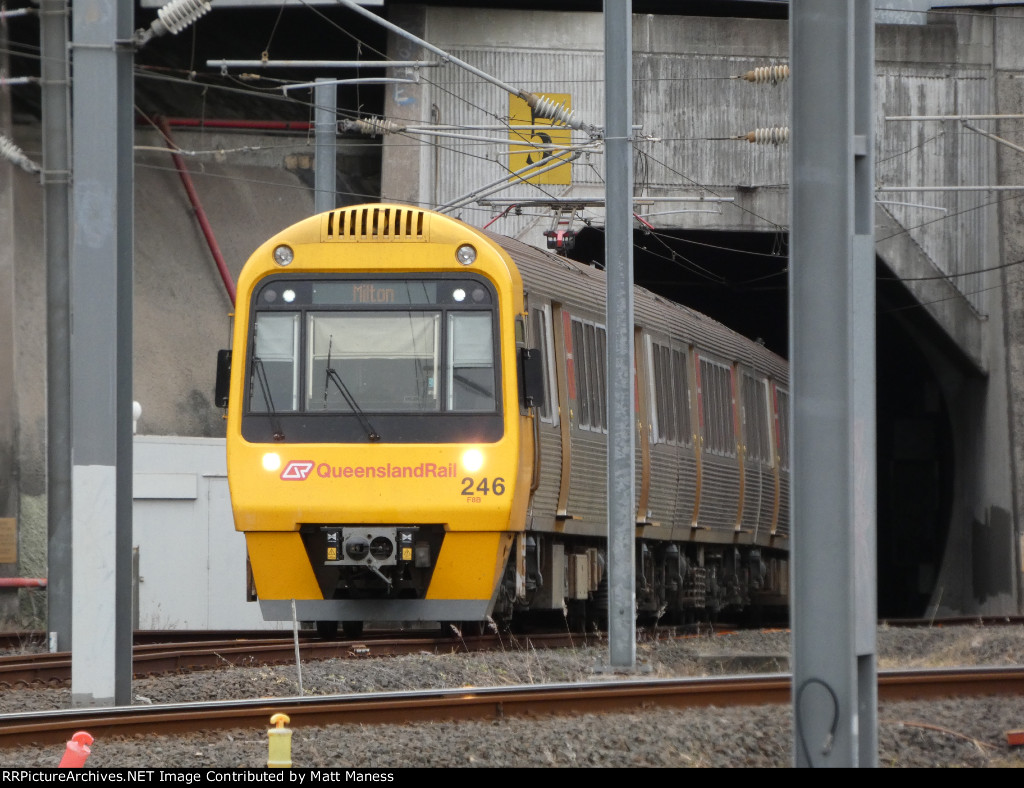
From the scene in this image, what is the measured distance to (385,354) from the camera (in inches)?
498

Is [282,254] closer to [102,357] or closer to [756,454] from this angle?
[102,357]

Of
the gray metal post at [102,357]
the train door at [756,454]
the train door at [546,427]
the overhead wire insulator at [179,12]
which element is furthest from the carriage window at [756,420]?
the overhead wire insulator at [179,12]

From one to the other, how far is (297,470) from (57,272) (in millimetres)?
5550

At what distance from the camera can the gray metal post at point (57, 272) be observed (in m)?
16.7

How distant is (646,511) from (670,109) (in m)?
10.7

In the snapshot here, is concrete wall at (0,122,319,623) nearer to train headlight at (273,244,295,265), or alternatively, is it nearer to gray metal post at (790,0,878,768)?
train headlight at (273,244,295,265)

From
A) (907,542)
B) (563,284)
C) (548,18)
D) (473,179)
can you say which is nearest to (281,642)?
(563,284)

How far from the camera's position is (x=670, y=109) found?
2517 centimetres

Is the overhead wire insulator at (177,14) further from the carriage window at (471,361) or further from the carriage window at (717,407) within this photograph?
the carriage window at (717,407)

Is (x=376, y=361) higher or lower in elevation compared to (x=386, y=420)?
higher

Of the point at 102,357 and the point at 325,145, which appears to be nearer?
the point at 102,357

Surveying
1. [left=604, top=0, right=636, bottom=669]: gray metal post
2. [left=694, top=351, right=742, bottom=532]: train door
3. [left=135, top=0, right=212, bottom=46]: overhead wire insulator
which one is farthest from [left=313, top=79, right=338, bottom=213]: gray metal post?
[left=135, top=0, right=212, bottom=46]: overhead wire insulator

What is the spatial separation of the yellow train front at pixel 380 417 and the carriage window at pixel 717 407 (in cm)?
625

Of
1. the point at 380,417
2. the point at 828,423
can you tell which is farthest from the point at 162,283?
the point at 828,423
